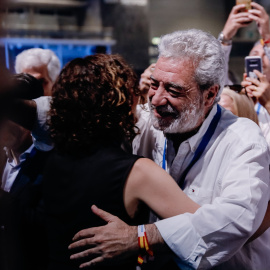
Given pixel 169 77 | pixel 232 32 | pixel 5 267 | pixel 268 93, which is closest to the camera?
pixel 5 267

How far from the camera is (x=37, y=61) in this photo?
111 inches

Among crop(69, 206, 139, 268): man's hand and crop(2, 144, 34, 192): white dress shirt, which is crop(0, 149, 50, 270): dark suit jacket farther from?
crop(69, 206, 139, 268): man's hand

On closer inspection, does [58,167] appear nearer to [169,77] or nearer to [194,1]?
[169,77]

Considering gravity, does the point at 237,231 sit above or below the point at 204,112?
below

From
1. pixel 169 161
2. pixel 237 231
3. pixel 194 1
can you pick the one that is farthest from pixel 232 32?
pixel 194 1

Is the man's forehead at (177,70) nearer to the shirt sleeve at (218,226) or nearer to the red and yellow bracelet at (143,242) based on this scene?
the shirt sleeve at (218,226)

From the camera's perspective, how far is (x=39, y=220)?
6.64 feet

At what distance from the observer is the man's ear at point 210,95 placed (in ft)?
5.60

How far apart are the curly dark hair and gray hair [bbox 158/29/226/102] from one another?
0.32 m

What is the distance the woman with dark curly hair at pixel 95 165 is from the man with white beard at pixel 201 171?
0.22 feet

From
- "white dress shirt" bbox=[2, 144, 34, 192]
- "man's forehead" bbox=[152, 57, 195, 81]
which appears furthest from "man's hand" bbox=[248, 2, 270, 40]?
"white dress shirt" bbox=[2, 144, 34, 192]

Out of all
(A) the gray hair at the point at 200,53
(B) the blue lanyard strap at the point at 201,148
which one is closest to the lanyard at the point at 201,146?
(B) the blue lanyard strap at the point at 201,148

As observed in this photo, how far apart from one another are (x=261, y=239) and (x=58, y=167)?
1.02 metres

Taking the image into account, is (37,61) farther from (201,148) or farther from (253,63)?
(201,148)
